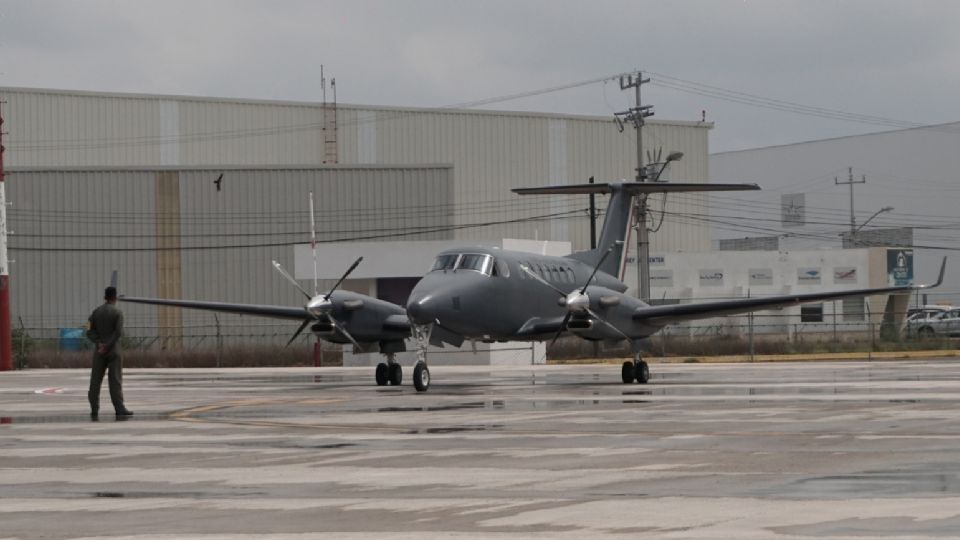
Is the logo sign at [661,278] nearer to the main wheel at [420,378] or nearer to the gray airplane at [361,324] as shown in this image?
the gray airplane at [361,324]

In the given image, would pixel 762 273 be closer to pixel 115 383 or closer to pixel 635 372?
pixel 635 372

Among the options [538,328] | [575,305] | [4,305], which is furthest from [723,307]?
[4,305]

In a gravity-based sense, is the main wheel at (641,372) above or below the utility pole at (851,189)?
below

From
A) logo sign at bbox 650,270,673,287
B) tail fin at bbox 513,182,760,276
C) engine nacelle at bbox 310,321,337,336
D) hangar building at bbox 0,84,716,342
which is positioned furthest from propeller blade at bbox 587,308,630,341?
logo sign at bbox 650,270,673,287

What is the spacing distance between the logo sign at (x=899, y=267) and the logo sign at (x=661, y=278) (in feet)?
43.0

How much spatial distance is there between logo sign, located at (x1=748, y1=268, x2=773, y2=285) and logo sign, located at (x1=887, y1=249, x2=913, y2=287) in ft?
24.3

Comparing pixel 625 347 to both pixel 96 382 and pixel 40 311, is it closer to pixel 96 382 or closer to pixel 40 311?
pixel 96 382

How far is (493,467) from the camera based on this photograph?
44.4 feet

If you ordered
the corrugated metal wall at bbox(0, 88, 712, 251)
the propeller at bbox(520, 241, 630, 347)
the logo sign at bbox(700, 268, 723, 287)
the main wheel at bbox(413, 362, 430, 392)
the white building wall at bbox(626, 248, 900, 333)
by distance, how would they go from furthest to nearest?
the corrugated metal wall at bbox(0, 88, 712, 251) → the logo sign at bbox(700, 268, 723, 287) → the white building wall at bbox(626, 248, 900, 333) → the propeller at bbox(520, 241, 630, 347) → the main wheel at bbox(413, 362, 430, 392)

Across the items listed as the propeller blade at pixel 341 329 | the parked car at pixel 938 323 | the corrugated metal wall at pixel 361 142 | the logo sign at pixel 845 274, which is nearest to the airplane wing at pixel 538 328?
the propeller blade at pixel 341 329

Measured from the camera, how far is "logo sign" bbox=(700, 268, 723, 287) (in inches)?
3250

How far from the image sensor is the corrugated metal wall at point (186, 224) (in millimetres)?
73312

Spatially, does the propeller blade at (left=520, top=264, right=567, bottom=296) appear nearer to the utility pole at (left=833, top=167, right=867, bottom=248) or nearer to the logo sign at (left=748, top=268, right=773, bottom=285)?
the logo sign at (left=748, top=268, right=773, bottom=285)

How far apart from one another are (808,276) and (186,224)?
35.8 meters
